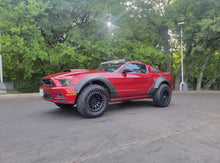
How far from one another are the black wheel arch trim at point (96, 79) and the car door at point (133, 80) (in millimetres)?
180

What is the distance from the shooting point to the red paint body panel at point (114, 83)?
11.5ft

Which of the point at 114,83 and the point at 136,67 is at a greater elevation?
the point at 136,67

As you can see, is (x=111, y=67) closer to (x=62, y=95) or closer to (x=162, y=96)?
(x=62, y=95)

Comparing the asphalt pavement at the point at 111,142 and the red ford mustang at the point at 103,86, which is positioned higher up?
the red ford mustang at the point at 103,86

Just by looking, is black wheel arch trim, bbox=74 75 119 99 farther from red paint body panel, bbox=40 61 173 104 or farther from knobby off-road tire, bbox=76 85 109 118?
knobby off-road tire, bbox=76 85 109 118

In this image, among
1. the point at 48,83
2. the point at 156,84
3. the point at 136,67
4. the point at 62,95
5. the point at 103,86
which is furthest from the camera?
the point at 156,84

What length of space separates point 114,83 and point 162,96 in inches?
80.1

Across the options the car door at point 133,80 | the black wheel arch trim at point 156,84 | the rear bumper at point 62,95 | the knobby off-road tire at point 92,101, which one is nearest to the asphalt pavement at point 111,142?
the knobby off-road tire at point 92,101

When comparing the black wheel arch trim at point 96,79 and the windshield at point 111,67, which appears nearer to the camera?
the black wheel arch trim at point 96,79

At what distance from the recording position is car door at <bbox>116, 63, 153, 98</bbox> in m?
4.32

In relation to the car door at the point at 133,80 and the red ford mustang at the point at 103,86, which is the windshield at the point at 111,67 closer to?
the red ford mustang at the point at 103,86

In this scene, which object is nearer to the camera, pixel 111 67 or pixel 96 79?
pixel 96 79

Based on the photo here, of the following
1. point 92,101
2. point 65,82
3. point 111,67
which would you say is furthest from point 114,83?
point 65,82

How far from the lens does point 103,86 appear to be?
4074 millimetres
